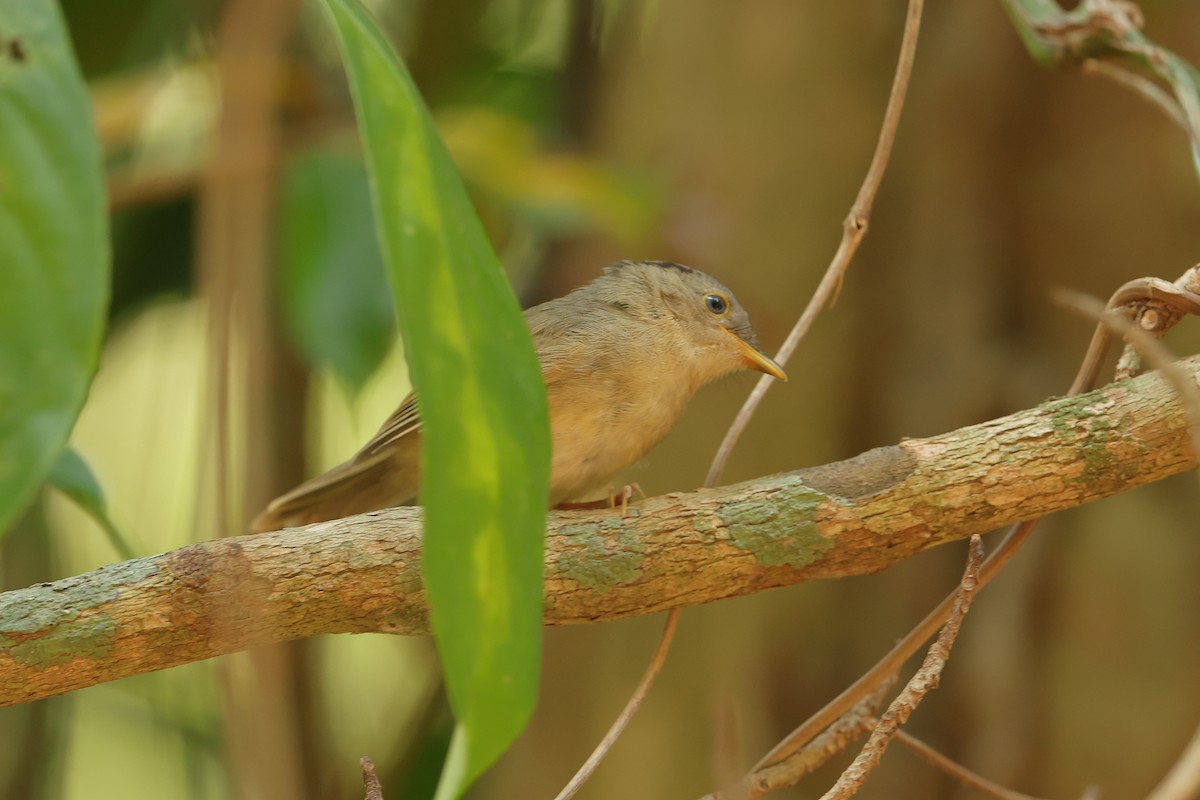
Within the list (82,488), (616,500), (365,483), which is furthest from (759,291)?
(82,488)

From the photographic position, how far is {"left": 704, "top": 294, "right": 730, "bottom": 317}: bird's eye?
3994mm

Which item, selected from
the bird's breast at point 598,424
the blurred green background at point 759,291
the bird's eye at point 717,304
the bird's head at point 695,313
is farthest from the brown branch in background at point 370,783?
the blurred green background at point 759,291

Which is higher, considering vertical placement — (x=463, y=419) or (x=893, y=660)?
(x=463, y=419)

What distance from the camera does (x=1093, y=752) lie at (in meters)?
4.61

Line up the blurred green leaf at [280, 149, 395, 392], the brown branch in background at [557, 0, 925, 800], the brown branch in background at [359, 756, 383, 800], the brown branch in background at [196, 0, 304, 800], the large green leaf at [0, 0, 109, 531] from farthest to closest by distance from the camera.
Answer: the blurred green leaf at [280, 149, 395, 392] → the brown branch in background at [557, 0, 925, 800] → the brown branch in background at [359, 756, 383, 800] → the brown branch in background at [196, 0, 304, 800] → the large green leaf at [0, 0, 109, 531]

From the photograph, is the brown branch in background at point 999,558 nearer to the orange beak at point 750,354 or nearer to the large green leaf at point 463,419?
the large green leaf at point 463,419

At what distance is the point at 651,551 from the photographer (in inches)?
92.3

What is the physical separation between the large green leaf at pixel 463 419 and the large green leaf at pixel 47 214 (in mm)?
299

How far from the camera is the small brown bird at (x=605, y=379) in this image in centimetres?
349

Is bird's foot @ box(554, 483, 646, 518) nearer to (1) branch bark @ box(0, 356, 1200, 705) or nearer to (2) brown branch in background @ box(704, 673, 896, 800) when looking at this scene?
(1) branch bark @ box(0, 356, 1200, 705)

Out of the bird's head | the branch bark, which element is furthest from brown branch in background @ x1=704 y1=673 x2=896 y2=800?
the bird's head

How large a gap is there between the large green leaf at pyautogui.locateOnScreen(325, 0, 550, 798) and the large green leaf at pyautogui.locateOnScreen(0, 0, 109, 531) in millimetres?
299

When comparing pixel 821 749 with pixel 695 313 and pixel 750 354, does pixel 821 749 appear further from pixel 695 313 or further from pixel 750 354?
pixel 695 313

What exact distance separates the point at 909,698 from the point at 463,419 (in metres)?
1.22
